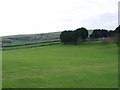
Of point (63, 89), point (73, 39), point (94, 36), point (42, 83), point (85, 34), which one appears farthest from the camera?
point (94, 36)

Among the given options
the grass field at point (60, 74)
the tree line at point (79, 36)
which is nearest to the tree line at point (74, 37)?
the tree line at point (79, 36)

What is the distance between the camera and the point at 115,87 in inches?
412

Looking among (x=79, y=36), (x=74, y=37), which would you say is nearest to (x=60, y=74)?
(x=74, y=37)

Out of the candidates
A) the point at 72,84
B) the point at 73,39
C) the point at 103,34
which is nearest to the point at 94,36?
the point at 103,34

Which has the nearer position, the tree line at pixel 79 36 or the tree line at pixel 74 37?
the tree line at pixel 74 37

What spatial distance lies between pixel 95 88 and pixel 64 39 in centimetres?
6748

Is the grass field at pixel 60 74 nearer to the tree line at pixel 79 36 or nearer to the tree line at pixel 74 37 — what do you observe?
the tree line at pixel 74 37

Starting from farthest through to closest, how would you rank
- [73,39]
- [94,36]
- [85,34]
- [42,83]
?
[94,36]
[85,34]
[73,39]
[42,83]

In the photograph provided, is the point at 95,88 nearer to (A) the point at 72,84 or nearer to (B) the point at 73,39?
(A) the point at 72,84

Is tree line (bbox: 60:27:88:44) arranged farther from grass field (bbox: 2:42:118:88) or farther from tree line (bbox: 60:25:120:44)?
grass field (bbox: 2:42:118:88)

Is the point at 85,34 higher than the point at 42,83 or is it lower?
higher

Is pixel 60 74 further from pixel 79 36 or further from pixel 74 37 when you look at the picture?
pixel 79 36

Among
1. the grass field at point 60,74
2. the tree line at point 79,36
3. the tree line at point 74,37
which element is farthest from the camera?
→ the tree line at point 79,36

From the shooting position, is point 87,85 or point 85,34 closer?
point 87,85
